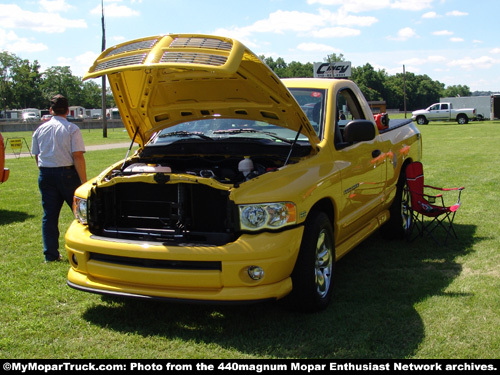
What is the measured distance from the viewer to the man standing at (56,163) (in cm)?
555

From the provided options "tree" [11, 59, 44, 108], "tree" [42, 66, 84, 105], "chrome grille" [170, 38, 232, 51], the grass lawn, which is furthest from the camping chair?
"tree" [42, 66, 84, 105]

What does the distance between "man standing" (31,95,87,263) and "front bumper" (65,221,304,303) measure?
1.99 meters

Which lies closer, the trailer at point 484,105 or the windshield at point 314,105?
the windshield at point 314,105

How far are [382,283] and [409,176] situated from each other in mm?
2052

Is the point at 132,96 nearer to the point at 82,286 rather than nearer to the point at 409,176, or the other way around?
the point at 82,286

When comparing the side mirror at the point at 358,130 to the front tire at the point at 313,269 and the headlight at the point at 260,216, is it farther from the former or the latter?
the headlight at the point at 260,216

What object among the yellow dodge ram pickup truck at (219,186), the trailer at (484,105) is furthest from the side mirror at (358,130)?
the trailer at (484,105)

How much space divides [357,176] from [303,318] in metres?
1.56

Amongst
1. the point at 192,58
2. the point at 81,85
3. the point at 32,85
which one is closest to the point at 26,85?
the point at 32,85

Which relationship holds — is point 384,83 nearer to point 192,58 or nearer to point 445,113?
point 445,113

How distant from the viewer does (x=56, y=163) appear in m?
5.56

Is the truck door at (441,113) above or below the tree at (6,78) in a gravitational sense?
below

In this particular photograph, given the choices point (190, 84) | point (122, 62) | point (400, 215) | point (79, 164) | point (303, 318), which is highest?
point (122, 62)

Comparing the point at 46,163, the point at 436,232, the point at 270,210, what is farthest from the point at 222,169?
the point at 436,232
